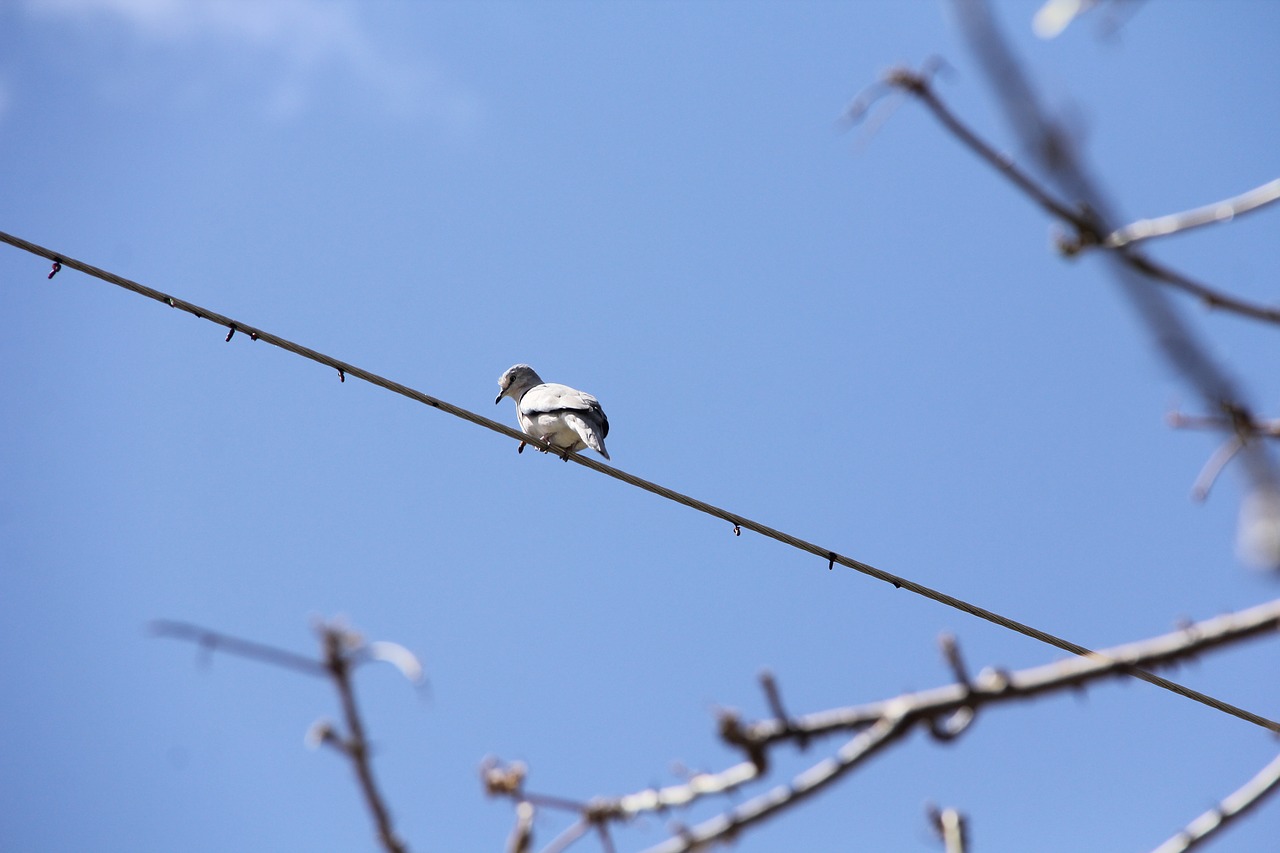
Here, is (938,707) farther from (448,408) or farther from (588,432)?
(588,432)

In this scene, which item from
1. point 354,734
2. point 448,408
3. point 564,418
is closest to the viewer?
point 354,734

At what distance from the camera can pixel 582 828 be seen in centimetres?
185

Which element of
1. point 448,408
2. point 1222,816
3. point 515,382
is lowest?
point 1222,816

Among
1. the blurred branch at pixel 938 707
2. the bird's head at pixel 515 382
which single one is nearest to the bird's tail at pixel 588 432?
the bird's head at pixel 515 382

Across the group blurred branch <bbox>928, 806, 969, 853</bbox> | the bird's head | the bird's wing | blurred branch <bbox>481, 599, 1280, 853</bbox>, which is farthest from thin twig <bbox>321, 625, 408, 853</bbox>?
the bird's head

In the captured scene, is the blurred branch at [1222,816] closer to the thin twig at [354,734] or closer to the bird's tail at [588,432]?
the thin twig at [354,734]

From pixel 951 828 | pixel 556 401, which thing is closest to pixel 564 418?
pixel 556 401

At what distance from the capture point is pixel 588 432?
10.9 metres

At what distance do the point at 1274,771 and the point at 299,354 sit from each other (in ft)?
17.5

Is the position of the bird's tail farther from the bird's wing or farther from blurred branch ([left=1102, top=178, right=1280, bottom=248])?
blurred branch ([left=1102, top=178, right=1280, bottom=248])

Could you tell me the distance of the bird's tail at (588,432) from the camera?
34.8 feet

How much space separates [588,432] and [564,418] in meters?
0.51

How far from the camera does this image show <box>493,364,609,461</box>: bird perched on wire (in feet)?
36.1

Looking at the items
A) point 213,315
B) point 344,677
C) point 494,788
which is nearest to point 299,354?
point 213,315
